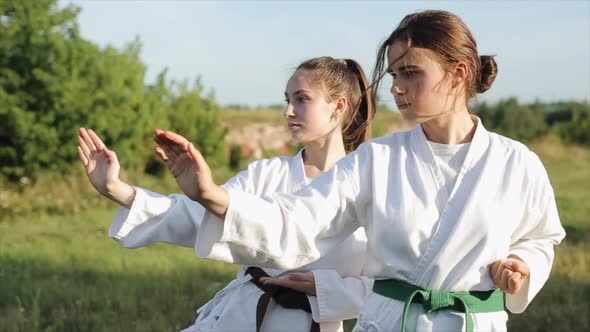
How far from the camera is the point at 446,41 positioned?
256 centimetres

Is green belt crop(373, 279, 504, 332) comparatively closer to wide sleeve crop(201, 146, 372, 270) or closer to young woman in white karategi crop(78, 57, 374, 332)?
wide sleeve crop(201, 146, 372, 270)

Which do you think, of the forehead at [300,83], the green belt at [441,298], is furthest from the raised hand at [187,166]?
the forehead at [300,83]

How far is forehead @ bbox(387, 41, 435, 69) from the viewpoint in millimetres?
2527

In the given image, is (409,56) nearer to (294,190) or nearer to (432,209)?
(432,209)

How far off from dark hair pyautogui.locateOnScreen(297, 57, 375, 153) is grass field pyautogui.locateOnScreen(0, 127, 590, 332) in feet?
7.93

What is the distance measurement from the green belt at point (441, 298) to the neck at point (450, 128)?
19.0 inches

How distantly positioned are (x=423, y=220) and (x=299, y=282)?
950mm

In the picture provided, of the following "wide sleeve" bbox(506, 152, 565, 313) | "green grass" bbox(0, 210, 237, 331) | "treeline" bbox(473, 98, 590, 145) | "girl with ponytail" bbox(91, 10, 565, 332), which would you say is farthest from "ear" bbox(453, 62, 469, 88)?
"treeline" bbox(473, 98, 590, 145)

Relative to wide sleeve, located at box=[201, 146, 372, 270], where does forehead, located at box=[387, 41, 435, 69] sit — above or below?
above

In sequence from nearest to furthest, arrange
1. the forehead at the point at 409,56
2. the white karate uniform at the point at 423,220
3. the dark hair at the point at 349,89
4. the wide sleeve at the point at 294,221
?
the wide sleeve at the point at 294,221
the white karate uniform at the point at 423,220
the forehead at the point at 409,56
the dark hair at the point at 349,89

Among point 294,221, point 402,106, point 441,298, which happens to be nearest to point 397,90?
point 402,106

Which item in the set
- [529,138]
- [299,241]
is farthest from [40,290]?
[529,138]

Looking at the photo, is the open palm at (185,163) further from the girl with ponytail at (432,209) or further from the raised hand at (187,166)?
the girl with ponytail at (432,209)

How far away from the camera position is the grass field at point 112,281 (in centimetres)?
574
